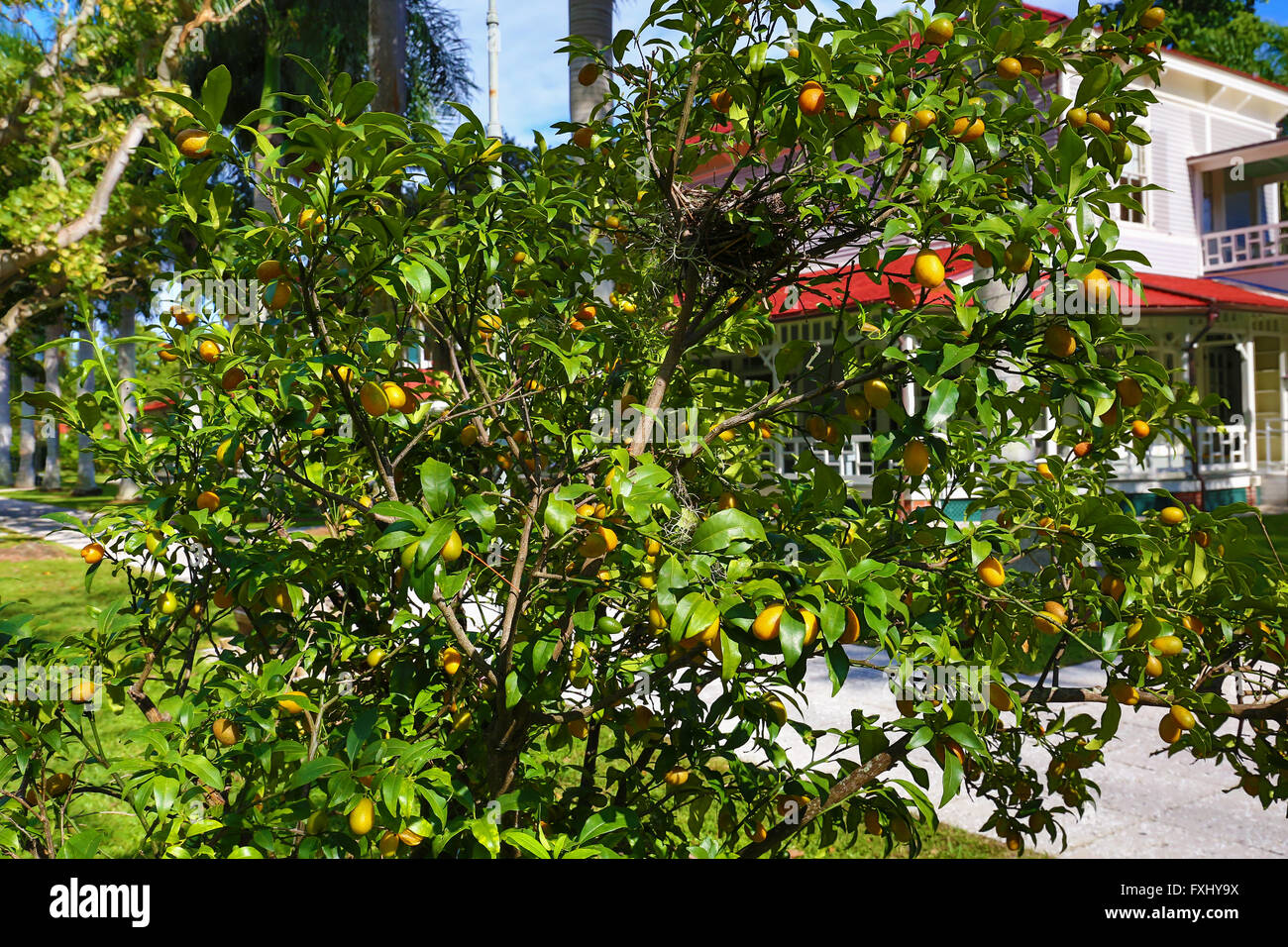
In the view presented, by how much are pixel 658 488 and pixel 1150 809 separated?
3.78 meters

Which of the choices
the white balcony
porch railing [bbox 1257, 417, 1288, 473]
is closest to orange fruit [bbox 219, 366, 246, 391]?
the white balcony

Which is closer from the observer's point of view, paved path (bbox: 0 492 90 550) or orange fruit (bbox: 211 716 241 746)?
orange fruit (bbox: 211 716 241 746)

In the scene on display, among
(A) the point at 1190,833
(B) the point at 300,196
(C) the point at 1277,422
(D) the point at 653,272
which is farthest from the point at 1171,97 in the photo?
(B) the point at 300,196

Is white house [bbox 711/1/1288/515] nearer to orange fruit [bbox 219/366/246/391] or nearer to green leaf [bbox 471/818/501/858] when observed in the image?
orange fruit [bbox 219/366/246/391]

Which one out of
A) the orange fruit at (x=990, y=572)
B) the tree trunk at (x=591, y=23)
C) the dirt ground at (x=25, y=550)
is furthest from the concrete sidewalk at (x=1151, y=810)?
the dirt ground at (x=25, y=550)

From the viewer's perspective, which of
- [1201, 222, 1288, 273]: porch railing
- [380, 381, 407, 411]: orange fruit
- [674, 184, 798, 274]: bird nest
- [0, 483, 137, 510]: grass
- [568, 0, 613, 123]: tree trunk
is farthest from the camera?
[0, 483, 137, 510]: grass

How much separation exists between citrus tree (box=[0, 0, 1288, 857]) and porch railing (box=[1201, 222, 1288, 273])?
759 inches

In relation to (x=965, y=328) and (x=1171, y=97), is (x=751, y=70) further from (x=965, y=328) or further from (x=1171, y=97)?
(x=1171, y=97)

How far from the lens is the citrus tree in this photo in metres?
1.67

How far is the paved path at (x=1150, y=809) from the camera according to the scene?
3.79m

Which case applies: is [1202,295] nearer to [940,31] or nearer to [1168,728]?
[1168,728]

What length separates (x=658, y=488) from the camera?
1.67 meters

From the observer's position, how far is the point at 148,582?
2.55 m

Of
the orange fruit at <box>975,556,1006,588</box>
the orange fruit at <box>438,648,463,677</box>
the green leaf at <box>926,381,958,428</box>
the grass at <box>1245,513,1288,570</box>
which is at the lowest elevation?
the grass at <box>1245,513,1288,570</box>
